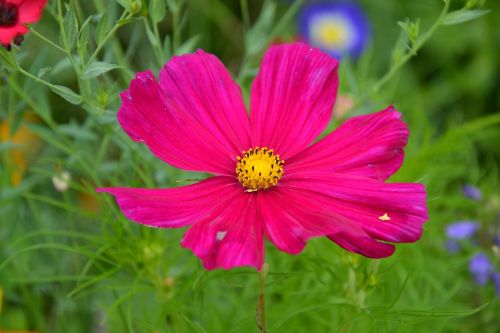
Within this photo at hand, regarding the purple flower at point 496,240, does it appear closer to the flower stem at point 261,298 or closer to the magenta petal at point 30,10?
the flower stem at point 261,298

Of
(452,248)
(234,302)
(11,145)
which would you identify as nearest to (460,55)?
(452,248)

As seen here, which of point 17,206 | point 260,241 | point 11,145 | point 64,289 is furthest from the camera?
point 64,289

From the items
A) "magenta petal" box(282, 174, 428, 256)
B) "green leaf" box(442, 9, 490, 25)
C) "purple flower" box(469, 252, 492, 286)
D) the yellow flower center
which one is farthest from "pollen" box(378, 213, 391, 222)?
the yellow flower center

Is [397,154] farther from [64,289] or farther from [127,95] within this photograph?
[64,289]

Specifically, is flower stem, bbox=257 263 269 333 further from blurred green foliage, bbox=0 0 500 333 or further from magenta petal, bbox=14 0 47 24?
magenta petal, bbox=14 0 47 24

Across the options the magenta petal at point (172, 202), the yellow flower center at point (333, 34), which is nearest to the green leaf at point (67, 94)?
the magenta petal at point (172, 202)

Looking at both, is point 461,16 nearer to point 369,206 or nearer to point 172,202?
point 369,206
